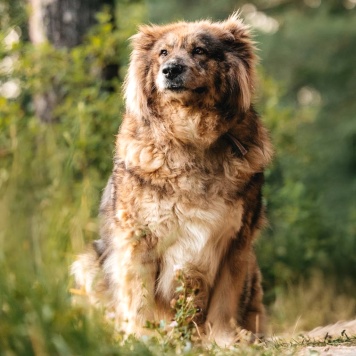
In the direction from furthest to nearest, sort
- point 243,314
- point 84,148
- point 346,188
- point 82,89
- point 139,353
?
point 346,188 < point 82,89 < point 84,148 < point 243,314 < point 139,353

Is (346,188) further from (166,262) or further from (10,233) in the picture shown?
(10,233)

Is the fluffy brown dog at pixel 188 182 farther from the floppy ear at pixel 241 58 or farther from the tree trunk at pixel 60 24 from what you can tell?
the tree trunk at pixel 60 24

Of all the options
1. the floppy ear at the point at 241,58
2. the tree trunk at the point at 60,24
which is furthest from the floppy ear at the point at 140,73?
the tree trunk at the point at 60,24

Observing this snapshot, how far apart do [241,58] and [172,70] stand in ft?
2.02

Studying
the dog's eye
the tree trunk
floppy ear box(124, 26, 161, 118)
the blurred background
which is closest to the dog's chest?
the blurred background

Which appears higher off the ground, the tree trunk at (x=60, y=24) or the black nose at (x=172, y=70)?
the tree trunk at (x=60, y=24)

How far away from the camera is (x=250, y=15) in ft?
62.8

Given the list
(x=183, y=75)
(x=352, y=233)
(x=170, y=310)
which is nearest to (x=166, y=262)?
(x=170, y=310)

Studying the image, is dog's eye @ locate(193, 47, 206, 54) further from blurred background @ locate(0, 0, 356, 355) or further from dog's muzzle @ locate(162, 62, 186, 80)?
blurred background @ locate(0, 0, 356, 355)

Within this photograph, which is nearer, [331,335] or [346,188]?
[331,335]

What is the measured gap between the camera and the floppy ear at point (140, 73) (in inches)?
202

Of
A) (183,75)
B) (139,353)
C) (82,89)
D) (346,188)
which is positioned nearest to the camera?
(139,353)

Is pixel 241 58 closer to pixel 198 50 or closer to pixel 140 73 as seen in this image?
pixel 198 50

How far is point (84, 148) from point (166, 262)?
217cm
